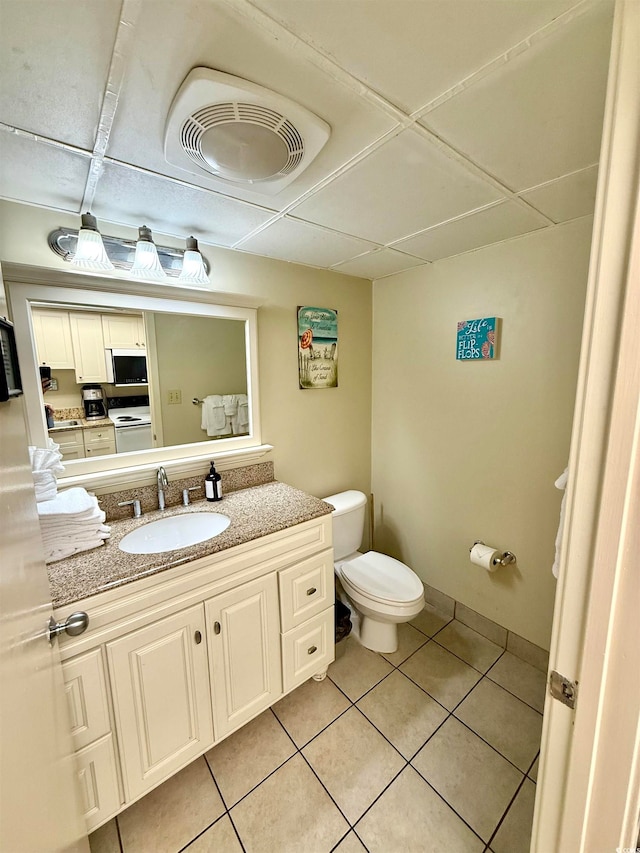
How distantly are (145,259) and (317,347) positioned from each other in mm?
988

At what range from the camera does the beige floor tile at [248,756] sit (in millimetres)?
1269

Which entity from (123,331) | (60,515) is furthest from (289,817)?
(123,331)

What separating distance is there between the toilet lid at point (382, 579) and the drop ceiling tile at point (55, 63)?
200 centimetres

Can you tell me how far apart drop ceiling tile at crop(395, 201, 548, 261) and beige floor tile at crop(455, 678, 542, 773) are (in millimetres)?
2139

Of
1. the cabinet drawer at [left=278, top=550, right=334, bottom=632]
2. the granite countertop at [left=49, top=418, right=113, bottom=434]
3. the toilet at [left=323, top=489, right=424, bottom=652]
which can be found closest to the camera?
the granite countertop at [left=49, top=418, right=113, bottom=434]

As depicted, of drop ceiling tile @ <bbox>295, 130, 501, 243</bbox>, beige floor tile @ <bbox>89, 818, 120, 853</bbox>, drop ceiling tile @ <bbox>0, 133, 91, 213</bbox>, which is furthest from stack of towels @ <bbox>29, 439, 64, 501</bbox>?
drop ceiling tile @ <bbox>295, 130, 501, 243</bbox>

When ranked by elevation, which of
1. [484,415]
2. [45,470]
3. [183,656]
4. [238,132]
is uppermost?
[238,132]

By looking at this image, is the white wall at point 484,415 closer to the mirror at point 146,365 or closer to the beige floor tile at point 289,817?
the mirror at point 146,365

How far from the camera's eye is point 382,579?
1828 mm

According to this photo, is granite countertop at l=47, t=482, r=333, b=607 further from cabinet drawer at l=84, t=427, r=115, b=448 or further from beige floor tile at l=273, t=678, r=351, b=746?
beige floor tile at l=273, t=678, r=351, b=746

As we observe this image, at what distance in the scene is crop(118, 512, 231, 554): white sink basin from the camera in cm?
140

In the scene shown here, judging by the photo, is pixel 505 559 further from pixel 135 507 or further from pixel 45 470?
pixel 45 470

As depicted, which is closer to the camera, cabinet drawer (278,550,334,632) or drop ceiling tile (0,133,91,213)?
drop ceiling tile (0,133,91,213)

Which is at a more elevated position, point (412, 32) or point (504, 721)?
point (412, 32)
